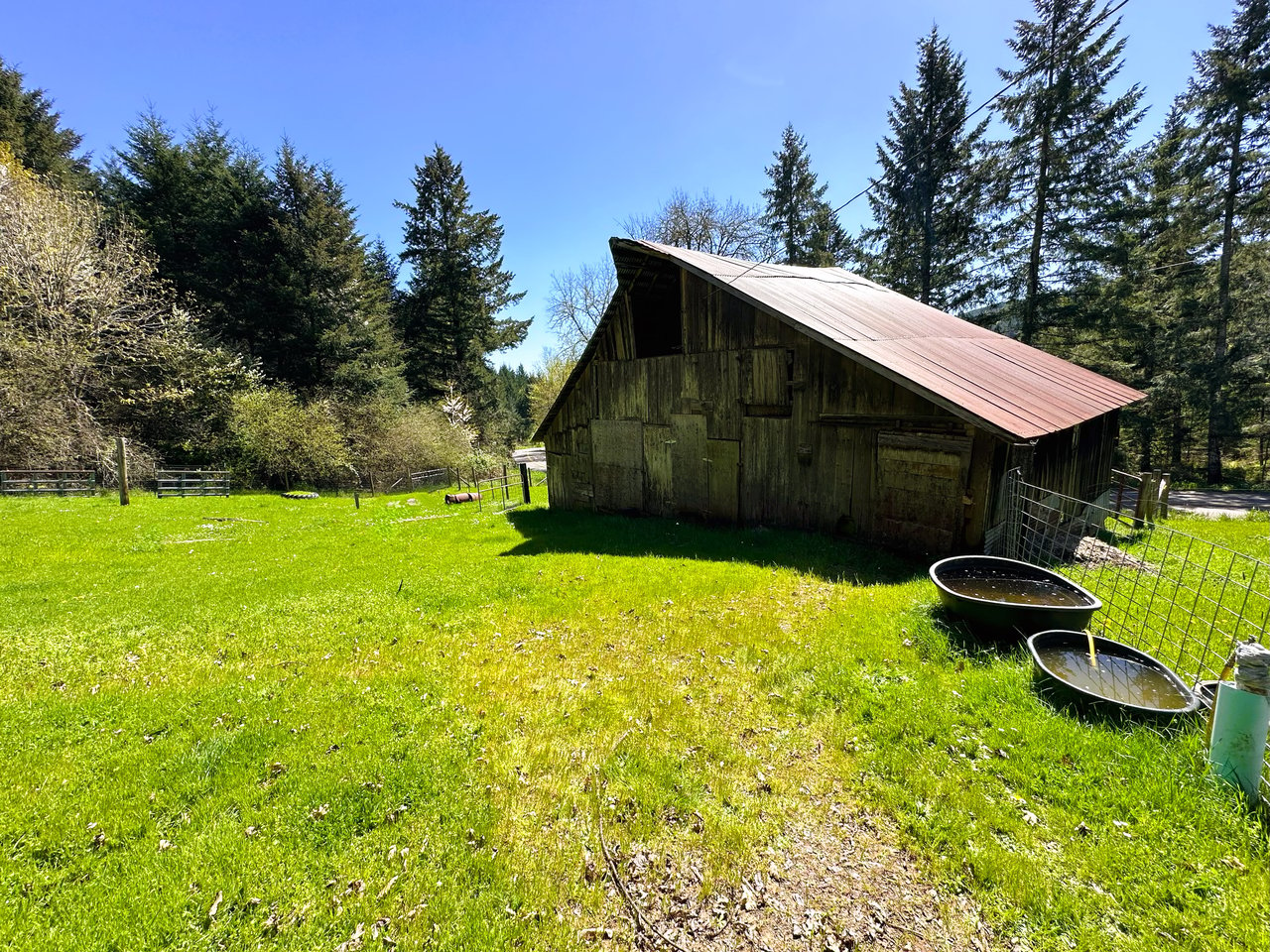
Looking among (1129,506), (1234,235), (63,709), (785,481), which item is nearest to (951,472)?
(785,481)

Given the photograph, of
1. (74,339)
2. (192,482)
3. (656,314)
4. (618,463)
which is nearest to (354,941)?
(618,463)

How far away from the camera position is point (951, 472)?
791cm

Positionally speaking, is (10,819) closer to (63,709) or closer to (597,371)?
(63,709)

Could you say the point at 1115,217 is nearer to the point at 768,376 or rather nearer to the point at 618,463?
the point at 768,376

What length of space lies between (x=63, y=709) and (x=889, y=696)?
26.4 ft

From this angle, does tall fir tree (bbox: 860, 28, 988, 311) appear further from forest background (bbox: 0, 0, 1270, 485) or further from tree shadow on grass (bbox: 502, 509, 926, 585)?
tree shadow on grass (bbox: 502, 509, 926, 585)

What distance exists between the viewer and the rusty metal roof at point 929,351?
7.55 m

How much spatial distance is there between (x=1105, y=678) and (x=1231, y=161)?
106 ft

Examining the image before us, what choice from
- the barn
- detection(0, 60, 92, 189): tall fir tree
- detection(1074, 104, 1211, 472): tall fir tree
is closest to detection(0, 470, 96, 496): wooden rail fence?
detection(0, 60, 92, 189): tall fir tree

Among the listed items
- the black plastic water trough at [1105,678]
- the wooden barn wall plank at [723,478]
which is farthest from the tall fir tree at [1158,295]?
the black plastic water trough at [1105,678]

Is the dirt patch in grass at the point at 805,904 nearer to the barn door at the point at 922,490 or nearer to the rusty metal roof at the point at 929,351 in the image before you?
the rusty metal roof at the point at 929,351

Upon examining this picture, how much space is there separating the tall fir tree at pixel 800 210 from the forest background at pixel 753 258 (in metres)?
0.13

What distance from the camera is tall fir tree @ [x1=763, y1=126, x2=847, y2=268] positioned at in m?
30.5

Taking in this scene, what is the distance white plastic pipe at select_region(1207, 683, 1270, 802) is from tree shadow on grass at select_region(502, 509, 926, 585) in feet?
14.2
